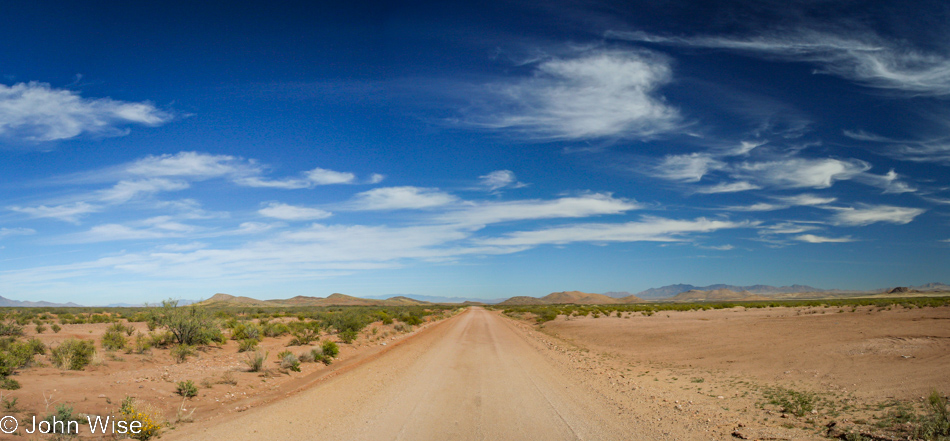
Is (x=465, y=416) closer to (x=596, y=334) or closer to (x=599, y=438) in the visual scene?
(x=599, y=438)

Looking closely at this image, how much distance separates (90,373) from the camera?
13086 mm

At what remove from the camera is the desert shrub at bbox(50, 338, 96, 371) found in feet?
43.1

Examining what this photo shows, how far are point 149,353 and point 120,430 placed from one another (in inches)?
465

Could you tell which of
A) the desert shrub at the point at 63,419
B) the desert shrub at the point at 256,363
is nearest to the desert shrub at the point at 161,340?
the desert shrub at the point at 256,363

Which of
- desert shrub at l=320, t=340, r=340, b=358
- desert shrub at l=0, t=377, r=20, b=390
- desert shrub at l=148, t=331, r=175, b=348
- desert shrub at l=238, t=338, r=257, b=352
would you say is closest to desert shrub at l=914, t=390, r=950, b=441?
desert shrub at l=0, t=377, r=20, b=390

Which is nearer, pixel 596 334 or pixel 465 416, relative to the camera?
pixel 465 416

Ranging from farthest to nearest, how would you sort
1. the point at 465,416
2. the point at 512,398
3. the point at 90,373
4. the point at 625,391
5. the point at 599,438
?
the point at 90,373, the point at 625,391, the point at 512,398, the point at 465,416, the point at 599,438

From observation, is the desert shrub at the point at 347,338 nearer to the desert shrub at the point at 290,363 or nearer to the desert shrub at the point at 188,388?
the desert shrub at the point at 290,363

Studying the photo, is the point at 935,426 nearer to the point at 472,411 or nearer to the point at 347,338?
the point at 472,411

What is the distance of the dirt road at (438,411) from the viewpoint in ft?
26.4

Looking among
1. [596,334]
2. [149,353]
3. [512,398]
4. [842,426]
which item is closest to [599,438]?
[512,398]

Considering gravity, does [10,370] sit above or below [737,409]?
above

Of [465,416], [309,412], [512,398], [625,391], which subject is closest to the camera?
[465,416]

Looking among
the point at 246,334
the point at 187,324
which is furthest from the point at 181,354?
the point at 246,334
